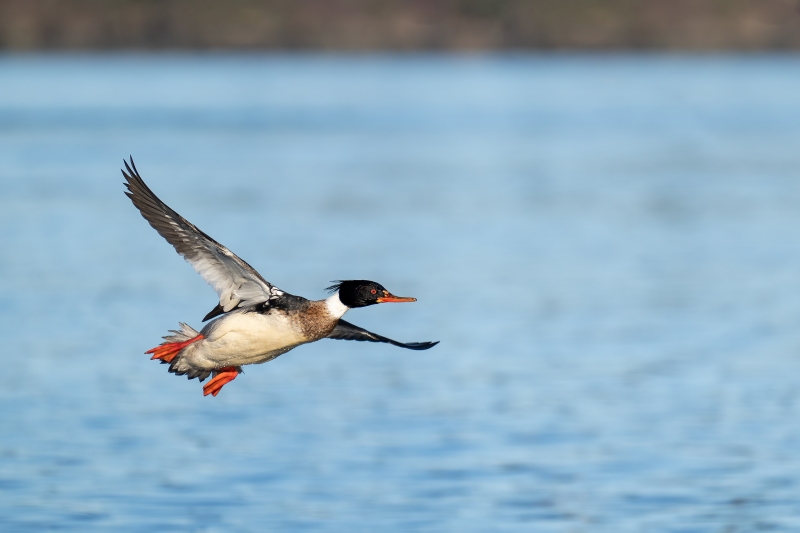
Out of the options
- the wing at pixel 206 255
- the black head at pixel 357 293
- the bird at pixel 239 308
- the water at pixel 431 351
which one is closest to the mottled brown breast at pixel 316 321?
the bird at pixel 239 308

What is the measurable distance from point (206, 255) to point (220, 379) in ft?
3.38

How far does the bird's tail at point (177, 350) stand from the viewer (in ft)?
33.6

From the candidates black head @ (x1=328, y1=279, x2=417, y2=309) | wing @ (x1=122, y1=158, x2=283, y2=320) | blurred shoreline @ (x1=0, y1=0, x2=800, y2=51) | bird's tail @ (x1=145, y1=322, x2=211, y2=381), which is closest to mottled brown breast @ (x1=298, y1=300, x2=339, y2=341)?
black head @ (x1=328, y1=279, x2=417, y2=309)

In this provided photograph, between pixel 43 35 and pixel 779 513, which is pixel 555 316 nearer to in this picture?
pixel 779 513

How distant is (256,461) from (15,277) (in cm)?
1100

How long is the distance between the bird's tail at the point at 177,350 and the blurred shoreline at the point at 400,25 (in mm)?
129527

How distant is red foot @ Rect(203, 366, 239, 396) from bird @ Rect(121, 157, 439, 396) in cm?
17

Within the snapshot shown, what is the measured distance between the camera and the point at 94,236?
27750mm

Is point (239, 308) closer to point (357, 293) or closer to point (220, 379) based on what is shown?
point (220, 379)

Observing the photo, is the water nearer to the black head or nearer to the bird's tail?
the bird's tail

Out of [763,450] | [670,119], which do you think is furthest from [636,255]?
[670,119]

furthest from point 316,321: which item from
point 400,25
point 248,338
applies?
point 400,25

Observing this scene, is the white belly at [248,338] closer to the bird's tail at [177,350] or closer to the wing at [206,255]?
the bird's tail at [177,350]

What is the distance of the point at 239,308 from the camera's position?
10.4 metres
